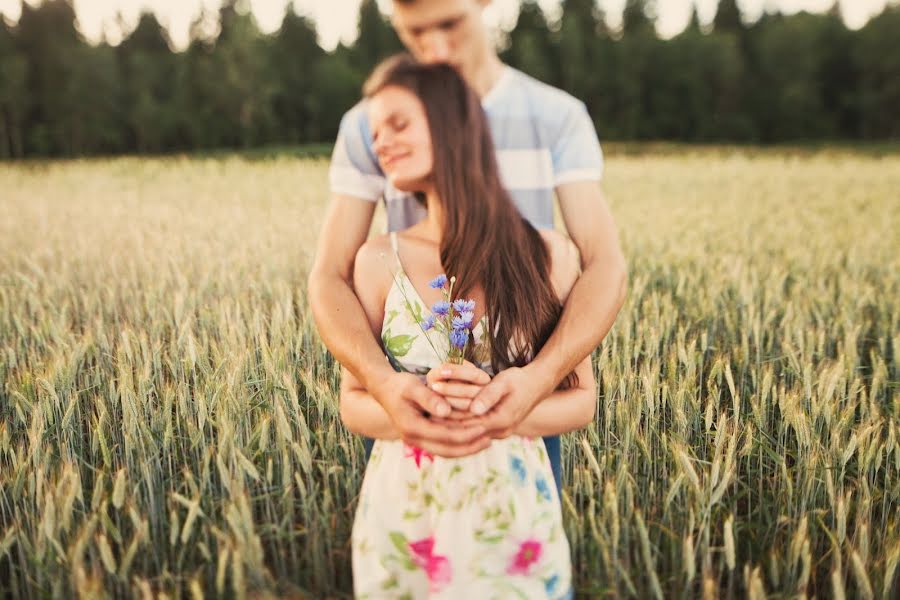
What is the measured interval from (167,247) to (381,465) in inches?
139

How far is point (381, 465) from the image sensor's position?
1.35 meters

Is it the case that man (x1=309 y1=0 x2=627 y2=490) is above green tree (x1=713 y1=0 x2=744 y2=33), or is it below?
below

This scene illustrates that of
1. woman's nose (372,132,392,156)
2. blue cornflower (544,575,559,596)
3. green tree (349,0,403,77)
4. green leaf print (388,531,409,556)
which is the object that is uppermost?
green tree (349,0,403,77)

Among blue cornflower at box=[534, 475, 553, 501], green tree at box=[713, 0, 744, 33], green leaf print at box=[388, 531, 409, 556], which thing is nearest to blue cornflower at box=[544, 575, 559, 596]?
blue cornflower at box=[534, 475, 553, 501]

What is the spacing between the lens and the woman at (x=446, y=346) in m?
1.25

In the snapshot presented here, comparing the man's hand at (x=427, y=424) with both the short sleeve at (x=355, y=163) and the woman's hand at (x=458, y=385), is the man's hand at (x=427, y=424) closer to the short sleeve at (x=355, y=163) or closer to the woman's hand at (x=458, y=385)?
the woman's hand at (x=458, y=385)

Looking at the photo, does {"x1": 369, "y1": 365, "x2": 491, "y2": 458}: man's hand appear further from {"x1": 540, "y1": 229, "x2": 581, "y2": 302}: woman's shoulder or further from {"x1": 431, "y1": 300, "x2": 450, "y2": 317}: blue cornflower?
{"x1": 540, "y1": 229, "x2": 581, "y2": 302}: woman's shoulder

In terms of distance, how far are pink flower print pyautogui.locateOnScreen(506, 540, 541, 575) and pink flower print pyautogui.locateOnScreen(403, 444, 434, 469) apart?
223 mm

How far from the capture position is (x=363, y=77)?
131 ft

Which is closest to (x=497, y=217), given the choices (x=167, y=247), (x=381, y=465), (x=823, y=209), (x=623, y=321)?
(x=381, y=465)

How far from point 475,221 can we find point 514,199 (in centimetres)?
35

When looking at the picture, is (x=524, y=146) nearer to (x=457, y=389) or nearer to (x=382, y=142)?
(x=382, y=142)

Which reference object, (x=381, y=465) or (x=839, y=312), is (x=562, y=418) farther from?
(x=839, y=312)

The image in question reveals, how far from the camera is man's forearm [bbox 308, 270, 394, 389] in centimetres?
137
